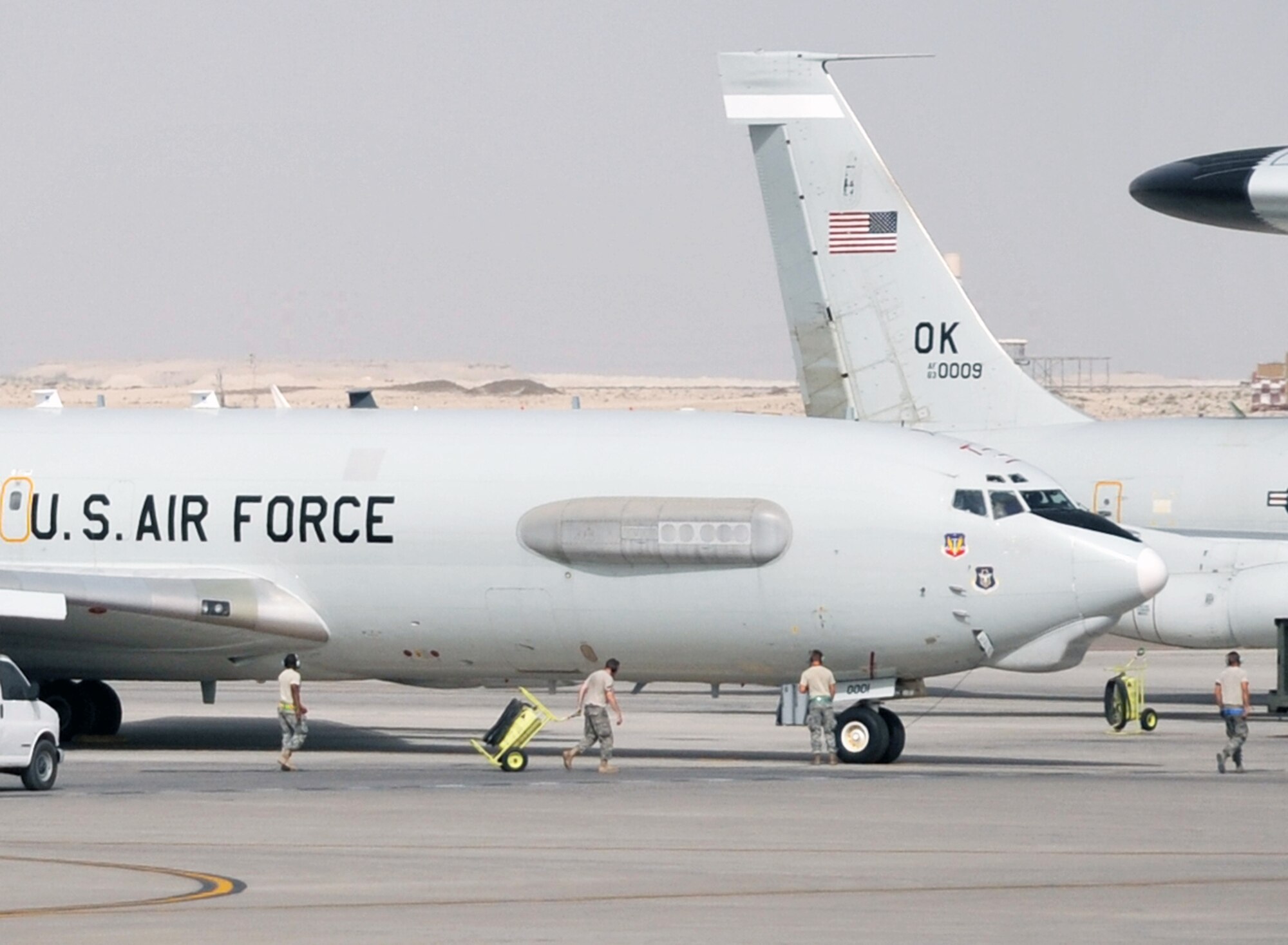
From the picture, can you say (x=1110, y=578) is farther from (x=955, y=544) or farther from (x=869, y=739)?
(x=869, y=739)

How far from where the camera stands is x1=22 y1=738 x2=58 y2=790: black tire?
2923 centimetres

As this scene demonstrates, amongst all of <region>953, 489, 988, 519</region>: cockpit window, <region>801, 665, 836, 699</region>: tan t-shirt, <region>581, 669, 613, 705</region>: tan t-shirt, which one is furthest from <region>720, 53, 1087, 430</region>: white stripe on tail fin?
<region>581, 669, 613, 705</region>: tan t-shirt

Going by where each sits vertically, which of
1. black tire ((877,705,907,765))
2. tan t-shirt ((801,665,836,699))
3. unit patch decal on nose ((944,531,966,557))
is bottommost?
black tire ((877,705,907,765))

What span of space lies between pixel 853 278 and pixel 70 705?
776 inches

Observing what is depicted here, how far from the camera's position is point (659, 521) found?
3488 centimetres

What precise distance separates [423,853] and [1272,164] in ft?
33.0

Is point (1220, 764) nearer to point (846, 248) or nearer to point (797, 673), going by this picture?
point (797, 673)

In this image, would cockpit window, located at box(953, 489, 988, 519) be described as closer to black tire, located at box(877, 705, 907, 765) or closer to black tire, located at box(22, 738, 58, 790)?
black tire, located at box(877, 705, 907, 765)

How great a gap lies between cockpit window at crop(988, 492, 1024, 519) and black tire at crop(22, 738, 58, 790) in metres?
13.5

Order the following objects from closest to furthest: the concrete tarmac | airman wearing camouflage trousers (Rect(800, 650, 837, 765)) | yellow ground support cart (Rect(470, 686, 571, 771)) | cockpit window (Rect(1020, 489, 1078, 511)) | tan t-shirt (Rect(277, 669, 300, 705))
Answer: the concrete tarmac
yellow ground support cart (Rect(470, 686, 571, 771))
airman wearing camouflage trousers (Rect(800, 650, 837, 765))
tan t-shirt (Rect(277, 669, 300, 705))
cockpit window (Rect(1020, 489, 1078, 511))

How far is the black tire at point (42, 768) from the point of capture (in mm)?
29234

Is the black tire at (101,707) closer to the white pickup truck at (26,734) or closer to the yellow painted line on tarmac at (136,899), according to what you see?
the white pickup truck at (26,734)

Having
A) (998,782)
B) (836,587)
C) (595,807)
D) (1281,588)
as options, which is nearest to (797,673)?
(836,587)

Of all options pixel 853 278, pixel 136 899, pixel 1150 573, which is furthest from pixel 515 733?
pixel 853 278
